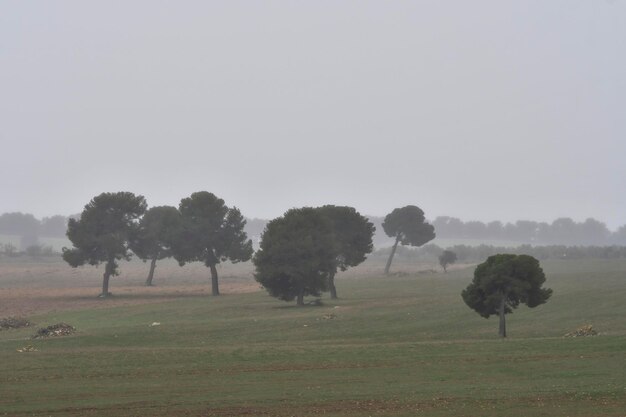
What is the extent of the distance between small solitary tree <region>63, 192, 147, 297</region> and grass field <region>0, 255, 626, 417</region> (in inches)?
1425

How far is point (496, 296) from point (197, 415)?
27.9 m

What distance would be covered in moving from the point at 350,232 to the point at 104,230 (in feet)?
107

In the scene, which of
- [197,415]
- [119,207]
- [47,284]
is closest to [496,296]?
[197,415]

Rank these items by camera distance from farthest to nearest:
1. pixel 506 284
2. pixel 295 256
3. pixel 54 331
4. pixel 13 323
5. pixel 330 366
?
1. pixel 295 256
2. pixel 13 323
3. pixel 54 331
4. pixel 506 284
5. pixel 330 366

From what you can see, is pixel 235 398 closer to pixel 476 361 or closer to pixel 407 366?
pixel 407 366

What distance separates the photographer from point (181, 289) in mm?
121125

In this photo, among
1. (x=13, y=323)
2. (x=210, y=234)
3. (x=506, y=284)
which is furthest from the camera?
(x=210, y=234)

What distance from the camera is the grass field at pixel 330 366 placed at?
95.5ft

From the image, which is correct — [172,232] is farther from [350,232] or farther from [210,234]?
[350,232]

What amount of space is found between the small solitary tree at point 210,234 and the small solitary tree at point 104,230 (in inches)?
255

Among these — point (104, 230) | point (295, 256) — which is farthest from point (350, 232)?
point (104, 230)

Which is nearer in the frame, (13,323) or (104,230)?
(13,323)

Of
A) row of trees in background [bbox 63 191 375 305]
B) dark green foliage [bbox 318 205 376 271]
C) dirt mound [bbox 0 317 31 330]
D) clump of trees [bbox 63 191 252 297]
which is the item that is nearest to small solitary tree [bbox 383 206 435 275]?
row of trees in background [bbox 63 191 375 305]

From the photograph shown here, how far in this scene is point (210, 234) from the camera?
360 ft
